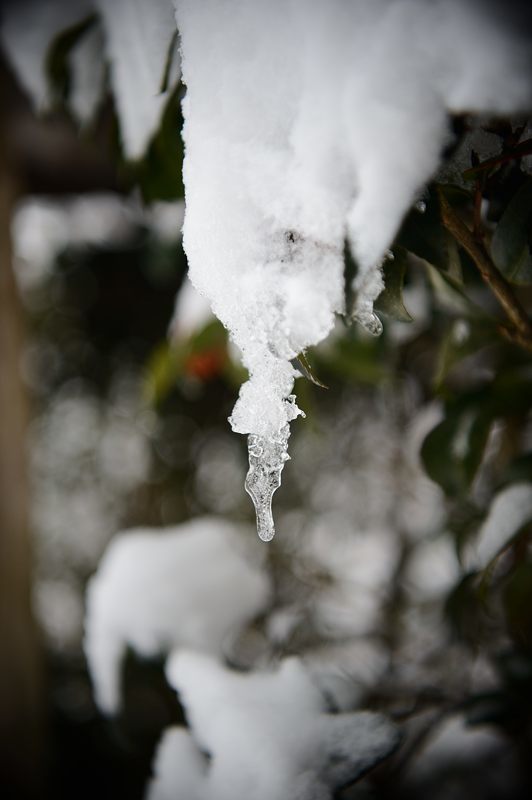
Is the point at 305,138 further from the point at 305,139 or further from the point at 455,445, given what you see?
the point at 455,445

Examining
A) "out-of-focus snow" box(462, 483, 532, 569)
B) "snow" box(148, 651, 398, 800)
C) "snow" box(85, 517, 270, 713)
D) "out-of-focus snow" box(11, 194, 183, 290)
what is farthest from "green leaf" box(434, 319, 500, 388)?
"out-of-focus snow" box(11, 194, 183, 290)

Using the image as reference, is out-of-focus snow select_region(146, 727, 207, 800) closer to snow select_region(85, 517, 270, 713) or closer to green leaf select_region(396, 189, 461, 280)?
snow select_region(85, 517, 270, 713)

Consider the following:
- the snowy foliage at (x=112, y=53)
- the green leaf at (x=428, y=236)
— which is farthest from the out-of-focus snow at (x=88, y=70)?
the green leaf at (x=428, y=236)

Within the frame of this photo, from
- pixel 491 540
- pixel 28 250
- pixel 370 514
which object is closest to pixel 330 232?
pixel 491 540

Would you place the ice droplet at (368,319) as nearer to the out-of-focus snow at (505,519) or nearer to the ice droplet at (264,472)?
the ice droplet at (264,472)

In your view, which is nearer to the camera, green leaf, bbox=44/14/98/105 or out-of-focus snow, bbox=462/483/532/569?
out-of-focus snow, bbox=462/483/532/569

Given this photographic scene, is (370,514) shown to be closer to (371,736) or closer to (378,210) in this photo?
(371,736)
